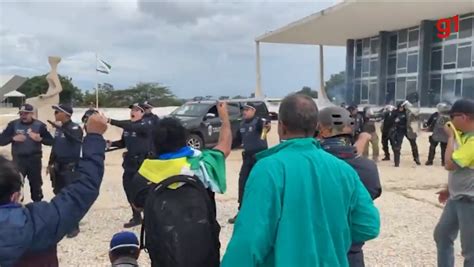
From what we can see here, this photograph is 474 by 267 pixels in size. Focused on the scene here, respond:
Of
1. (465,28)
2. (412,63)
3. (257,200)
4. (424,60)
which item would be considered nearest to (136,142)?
(257,200)

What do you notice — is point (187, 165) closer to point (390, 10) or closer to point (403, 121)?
point (403, 121)

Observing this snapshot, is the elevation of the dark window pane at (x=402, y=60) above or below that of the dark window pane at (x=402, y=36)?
below

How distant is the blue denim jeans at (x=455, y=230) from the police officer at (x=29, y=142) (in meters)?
4.91

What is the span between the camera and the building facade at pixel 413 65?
28141mm

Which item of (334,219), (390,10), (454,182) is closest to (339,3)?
(390,10)

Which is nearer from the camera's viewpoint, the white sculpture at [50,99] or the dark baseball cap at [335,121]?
the dark baseball cap at [335,121]

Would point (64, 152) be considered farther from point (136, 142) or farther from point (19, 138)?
point (136, 142)

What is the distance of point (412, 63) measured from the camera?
32656 millimetres

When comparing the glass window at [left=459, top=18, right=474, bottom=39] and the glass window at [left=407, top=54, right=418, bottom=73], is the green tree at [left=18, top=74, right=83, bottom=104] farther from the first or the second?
the glass window at [left=459, top=18, right=474, bottom=39]

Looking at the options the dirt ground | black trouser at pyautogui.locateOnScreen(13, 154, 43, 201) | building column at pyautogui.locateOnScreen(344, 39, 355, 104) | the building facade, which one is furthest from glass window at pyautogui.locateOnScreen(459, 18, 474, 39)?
black trouser at pyautogui.locateOnScreen(13, 154, 43, 201)

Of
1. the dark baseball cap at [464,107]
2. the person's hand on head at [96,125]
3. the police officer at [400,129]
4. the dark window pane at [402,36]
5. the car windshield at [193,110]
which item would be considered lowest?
the police officer at [400,129]

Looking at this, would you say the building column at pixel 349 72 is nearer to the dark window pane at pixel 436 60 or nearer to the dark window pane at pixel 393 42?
the dark window pane at pixel 393 42

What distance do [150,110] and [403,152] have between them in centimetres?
1161

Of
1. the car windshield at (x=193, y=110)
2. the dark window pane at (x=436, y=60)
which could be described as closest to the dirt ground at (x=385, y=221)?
the car windshield at (x=193, y=110)
